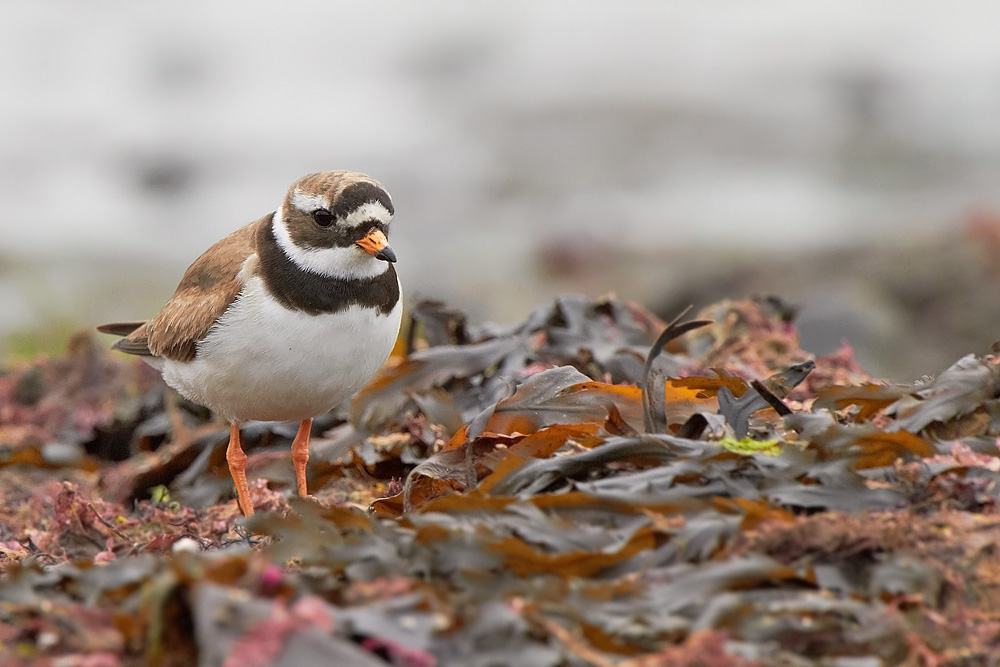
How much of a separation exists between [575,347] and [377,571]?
2.88 m

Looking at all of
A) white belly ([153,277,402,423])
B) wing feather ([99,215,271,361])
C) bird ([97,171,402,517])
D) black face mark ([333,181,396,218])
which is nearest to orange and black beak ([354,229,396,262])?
bird ([97,171,402,517])

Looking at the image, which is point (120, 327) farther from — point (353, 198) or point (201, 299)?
point (353, 198)

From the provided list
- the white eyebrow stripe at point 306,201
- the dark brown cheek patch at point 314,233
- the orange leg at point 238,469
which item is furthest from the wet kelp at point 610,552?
the white eyebrow stripe at point 306,201

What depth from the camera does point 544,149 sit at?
17.1m

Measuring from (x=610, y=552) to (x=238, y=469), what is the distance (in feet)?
8.00

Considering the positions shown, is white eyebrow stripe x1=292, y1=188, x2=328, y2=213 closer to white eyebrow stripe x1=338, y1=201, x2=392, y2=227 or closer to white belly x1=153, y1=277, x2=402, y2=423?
white eyebrow stripe x1=338, y1=201, x2=392, y2=227

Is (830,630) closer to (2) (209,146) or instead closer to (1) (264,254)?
(1) (264,254)

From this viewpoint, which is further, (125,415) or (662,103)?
(662,103)

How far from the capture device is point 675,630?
2113 millimetres

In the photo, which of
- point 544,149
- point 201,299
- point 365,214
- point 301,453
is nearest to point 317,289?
point 365,214

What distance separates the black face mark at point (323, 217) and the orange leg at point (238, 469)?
110cm

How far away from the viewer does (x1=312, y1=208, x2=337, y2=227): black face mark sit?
3869mm

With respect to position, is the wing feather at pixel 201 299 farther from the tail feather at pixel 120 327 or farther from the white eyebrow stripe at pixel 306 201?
the tail feather at pixel 120 327

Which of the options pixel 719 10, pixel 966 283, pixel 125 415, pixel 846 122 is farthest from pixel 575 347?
pixel 719 10
